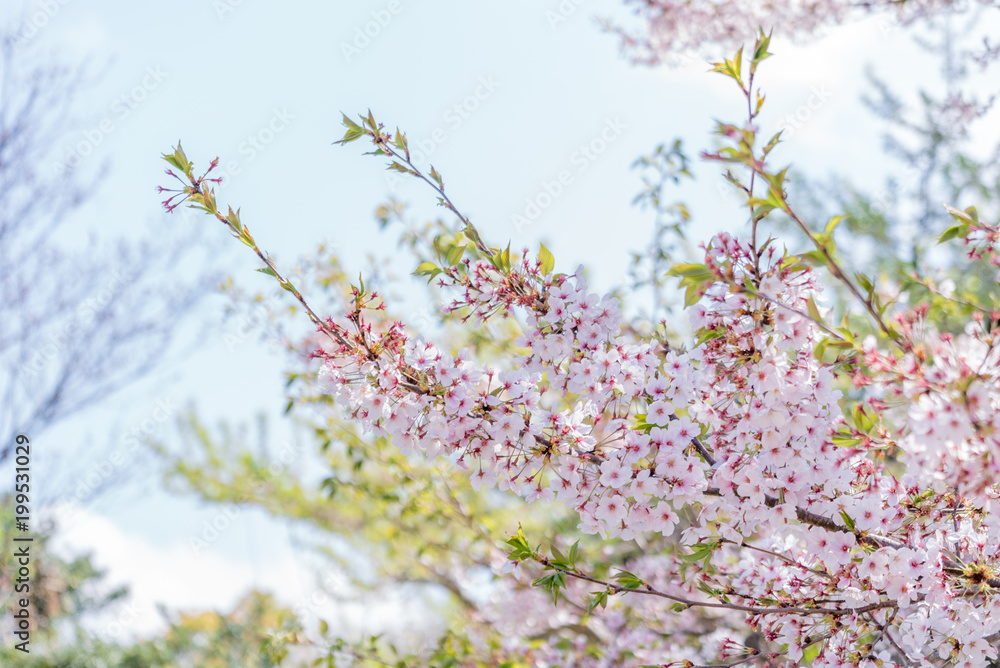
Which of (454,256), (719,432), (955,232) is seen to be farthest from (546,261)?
(955,232)

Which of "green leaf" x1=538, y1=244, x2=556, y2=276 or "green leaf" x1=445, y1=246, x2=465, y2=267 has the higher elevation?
"green leaf" x1=538, y1=244, x2=556, y2=276

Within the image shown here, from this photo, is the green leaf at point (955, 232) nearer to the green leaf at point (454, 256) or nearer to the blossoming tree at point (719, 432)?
the blossoming tree at point (719, 432)

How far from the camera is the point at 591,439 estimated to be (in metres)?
1.68

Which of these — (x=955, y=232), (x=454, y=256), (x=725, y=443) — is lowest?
(x=725, y=443)

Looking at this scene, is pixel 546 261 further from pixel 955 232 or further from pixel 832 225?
pixel 955 232

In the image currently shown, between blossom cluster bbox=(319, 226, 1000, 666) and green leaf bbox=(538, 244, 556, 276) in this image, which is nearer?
blossom cluster bbox=(319, 226, 1000, 666)

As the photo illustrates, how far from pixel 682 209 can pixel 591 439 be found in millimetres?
1774

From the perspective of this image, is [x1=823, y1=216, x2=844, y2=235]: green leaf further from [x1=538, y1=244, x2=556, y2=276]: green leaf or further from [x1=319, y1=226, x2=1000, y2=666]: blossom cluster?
[x1=538, y1=244, x2=556, y2=276]: green leaf

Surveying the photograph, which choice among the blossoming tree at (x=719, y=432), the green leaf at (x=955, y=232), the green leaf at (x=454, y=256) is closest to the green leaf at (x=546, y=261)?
the blossoming tree at (x=719, y=432)

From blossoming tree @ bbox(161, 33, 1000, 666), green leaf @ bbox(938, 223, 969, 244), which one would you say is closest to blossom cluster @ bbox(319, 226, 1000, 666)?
blossoming tree @ bbox(161, 33, 1000, 666)

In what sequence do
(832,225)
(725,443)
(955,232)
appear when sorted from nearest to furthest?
(832,225)
(955,232)
(725,443)

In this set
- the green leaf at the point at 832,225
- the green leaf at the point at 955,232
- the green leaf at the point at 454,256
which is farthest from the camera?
the green leaf at the point at 454,256

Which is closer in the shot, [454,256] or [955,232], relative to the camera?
[955,232]

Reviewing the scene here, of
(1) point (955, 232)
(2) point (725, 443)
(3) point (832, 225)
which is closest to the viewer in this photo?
(3) point (832, 225)
